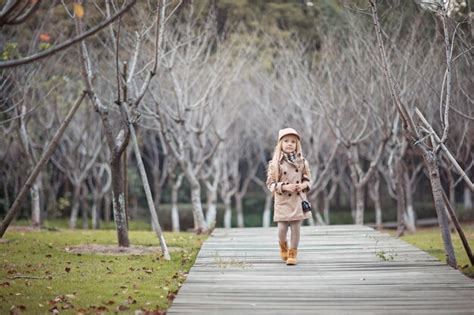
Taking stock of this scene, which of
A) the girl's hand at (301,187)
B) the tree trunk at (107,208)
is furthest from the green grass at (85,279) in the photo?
the tree trunk at (107,208)

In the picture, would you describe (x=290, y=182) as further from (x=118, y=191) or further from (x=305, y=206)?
(x=118, y=191)

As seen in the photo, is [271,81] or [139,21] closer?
[139,21]

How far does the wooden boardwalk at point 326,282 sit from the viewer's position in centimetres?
591

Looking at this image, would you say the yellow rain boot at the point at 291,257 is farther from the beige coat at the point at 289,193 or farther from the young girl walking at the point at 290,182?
the beige coat at the point at 289,193

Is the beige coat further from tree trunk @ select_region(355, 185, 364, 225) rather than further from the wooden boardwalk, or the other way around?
tree trunk @ select_region(355, 185, 364, 225)

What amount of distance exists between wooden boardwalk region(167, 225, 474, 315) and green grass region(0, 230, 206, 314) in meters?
0.37

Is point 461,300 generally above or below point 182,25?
below

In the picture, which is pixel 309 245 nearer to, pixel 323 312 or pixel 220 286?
pixel 220 286

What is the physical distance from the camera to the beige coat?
843 cm

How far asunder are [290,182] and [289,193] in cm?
14

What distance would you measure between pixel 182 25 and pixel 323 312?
493 inches

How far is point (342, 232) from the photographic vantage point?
12180mm

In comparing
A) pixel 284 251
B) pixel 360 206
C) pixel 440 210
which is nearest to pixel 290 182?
pixel 284 251

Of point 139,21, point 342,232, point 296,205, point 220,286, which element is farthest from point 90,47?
point 220,286
